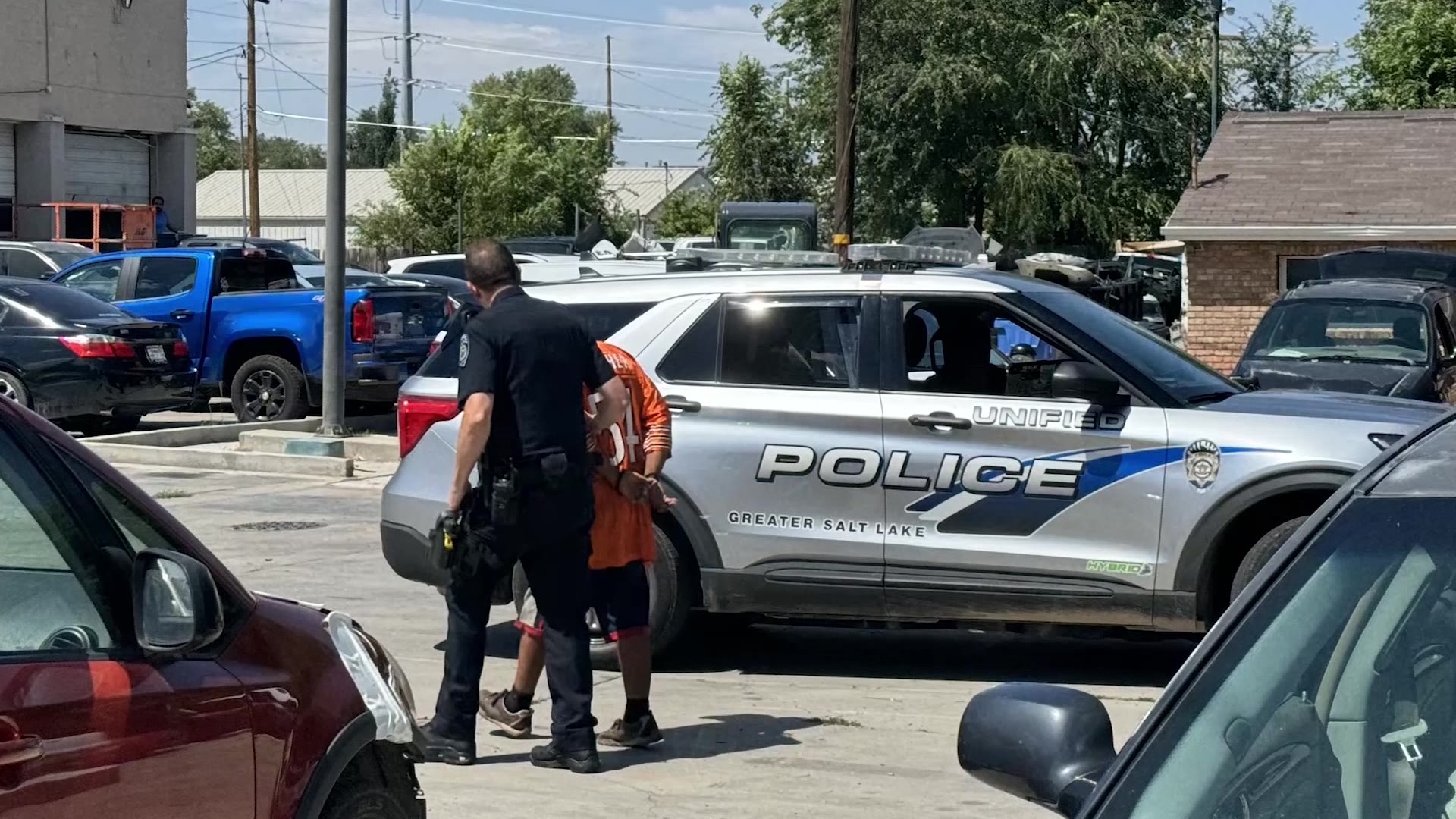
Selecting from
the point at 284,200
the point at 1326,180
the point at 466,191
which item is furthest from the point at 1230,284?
the point at 284,200

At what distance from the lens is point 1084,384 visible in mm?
7480

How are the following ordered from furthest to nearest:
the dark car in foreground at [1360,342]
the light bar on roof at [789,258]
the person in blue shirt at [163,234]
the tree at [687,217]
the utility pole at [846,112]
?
the tree at [687,217] → the person in blue shirt at [163,234] → the utility pole at [846,112] → the dark car in foreground at [1360,342] → the light bar on roof at [789,258]

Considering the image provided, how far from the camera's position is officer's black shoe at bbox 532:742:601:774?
6.49 meters

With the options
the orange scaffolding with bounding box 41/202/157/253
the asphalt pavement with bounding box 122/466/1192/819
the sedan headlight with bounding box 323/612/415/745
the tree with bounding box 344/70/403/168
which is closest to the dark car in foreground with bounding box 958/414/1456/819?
the sedan headlight with bounding box 323/612/415/745

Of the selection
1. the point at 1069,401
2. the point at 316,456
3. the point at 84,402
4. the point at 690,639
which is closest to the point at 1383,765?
the point at 1069,401

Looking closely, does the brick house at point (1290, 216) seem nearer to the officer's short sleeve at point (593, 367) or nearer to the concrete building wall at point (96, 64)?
the officer's short sleeve at point (593, 367)

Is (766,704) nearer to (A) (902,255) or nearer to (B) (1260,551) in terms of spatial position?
(B) (1260,551)

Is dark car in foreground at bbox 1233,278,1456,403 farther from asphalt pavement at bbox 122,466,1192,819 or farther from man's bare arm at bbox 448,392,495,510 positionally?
man's bare arm at bbox 448,392,495,510

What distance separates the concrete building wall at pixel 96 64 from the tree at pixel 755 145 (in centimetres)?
1679

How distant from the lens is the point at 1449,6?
133 feet

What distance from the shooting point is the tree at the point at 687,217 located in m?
71.5

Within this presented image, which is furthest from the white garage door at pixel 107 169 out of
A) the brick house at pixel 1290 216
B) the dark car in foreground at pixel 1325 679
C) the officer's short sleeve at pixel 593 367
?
the dark car in foreground at pixel 1325 679

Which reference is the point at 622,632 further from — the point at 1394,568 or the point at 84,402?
the point at 84,402

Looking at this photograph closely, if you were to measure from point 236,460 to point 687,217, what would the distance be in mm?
57951
